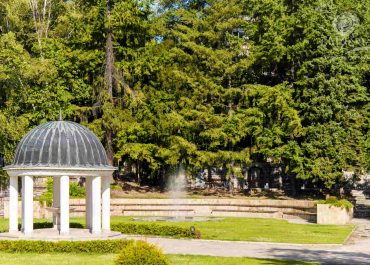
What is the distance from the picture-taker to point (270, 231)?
3659 centimetres

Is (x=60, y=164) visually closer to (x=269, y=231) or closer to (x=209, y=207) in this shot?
(x=269, y=231)

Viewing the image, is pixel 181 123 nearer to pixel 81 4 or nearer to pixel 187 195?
pixel 187 195

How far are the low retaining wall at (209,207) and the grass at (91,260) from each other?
2039 centimetres

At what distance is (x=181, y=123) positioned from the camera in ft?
179

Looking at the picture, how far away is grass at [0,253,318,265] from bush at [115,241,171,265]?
444cm

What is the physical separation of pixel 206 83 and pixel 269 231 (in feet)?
70.7

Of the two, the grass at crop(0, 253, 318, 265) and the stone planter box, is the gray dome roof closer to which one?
the grass at crop(0, 253, 318, 265)

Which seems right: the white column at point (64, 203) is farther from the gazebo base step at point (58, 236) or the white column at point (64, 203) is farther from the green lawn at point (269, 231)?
the green lawn at point (269, 231)

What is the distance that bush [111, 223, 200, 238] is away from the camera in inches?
1281

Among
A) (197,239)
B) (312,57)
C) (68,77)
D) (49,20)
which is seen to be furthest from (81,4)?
(197,239)

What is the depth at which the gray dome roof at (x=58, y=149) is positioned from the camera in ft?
94.1

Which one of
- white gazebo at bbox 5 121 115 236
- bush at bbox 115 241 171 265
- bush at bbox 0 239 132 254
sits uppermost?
white gazebo at bbox 5 121 115 236

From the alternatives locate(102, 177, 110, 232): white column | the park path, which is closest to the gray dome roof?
locate(102, 177, 110, 232): white column

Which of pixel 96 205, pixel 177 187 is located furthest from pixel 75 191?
pixel 96 205
